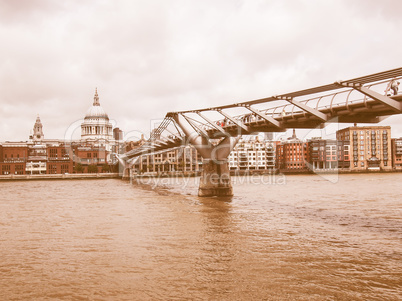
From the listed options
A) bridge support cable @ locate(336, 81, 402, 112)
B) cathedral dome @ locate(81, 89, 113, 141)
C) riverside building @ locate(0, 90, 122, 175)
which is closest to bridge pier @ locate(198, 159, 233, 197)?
bridge support cable @ locate(336, 81, 402, 112)

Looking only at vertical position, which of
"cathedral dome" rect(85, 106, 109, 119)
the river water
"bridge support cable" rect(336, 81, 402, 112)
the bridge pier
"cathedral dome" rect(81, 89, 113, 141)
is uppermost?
"cathedral dome" rect(85, 106, 109, 119)

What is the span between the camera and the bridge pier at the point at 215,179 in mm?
36469

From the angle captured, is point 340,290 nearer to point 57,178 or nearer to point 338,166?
point 57,178

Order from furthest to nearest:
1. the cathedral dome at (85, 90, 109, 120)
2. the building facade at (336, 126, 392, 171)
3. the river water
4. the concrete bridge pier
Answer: the cathedral dome at (85, 90, 109, 120) < the building facade at (336, 126, 392, 171) < the concrete bridge pier < the river water

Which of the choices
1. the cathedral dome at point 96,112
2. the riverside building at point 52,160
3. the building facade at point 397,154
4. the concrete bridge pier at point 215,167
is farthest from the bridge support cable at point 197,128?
the cathedral dome at point 96,112

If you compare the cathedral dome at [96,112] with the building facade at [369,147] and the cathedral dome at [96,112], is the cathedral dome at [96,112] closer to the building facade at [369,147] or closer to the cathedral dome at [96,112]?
the cathedral dome at [96,112]

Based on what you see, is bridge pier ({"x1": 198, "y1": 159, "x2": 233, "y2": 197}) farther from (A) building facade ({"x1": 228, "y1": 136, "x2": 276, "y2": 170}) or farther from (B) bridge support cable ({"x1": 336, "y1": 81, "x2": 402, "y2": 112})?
(A) building facade ({"x1": 228, "y1": 136, "x2": 276, "y2": 170})

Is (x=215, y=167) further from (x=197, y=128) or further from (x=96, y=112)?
(x=96, y=112)

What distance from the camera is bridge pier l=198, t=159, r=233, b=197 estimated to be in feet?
120

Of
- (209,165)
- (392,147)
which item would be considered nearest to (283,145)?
(392,147)

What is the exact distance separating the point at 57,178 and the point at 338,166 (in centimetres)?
8354

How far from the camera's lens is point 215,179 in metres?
37.0

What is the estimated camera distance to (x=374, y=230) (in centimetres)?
1842

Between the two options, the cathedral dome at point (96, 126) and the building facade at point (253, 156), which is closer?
the building facade at point (253, 156)
